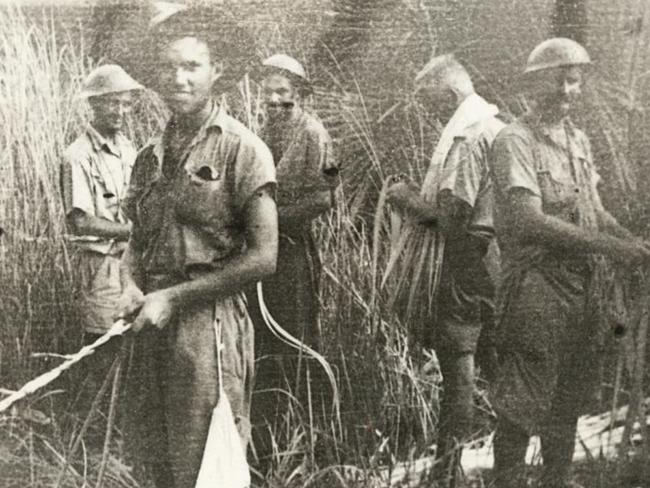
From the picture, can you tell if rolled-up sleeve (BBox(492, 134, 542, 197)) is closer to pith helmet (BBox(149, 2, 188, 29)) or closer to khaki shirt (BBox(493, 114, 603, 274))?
khaki shirt (BBox(493, 114, 603, 274))

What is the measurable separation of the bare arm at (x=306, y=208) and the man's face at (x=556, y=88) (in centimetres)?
85

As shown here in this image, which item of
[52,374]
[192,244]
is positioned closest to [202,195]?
[192,244]

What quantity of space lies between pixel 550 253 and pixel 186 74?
1458 mm

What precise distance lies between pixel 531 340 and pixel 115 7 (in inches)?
76.8

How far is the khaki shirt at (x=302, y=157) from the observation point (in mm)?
4309

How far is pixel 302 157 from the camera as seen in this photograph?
4.32 m

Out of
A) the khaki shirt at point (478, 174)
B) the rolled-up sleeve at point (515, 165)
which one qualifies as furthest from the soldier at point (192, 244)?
the rolled-up sleeve at point (515, 165)

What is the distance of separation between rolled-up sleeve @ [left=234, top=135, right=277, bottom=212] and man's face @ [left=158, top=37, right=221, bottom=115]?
231mm

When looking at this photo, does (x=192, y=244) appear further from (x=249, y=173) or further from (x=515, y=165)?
(x=515, y=165)

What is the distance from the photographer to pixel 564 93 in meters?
4.24

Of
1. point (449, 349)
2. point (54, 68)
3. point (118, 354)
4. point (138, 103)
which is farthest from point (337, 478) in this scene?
point (54, 68)

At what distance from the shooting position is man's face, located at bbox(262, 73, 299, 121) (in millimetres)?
4332

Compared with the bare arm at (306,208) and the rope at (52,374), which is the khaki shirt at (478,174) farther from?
the rope at (52,374)

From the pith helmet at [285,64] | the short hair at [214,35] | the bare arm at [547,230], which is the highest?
the short hair at [214,35]
